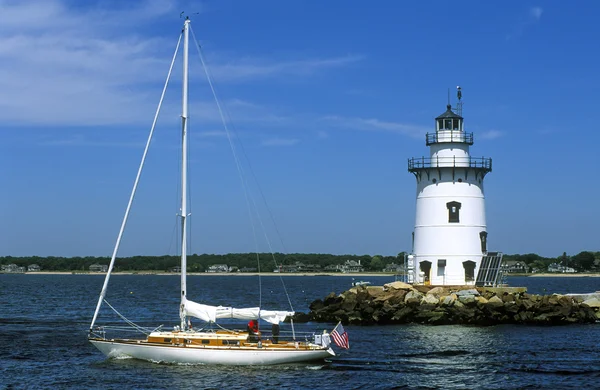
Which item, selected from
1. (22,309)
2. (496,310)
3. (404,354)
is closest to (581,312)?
(496,310)

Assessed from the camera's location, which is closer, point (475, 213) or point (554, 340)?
point (554, 340)

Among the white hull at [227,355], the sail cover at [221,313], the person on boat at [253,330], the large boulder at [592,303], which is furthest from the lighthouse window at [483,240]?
the person on boat at [253,330]

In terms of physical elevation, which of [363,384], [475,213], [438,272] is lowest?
[363,384]

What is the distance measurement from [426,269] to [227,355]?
71.0 feet

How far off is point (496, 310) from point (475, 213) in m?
6.75

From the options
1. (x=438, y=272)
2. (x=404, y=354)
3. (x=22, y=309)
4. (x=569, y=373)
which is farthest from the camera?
(x=22, y=309)

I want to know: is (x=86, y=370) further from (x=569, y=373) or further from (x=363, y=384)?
(x=569, y=373)

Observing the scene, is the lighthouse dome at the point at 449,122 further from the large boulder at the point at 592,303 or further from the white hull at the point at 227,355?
the white hull at the point at 227,355

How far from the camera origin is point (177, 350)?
99.4 feet

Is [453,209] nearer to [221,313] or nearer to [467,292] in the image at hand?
[467,292]

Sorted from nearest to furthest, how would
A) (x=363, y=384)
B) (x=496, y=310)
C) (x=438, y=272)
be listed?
(x=363, y=384), (x=496, y=310), (x=438, y=272)

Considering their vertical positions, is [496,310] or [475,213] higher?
[475,213]

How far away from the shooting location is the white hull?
30.1 meters

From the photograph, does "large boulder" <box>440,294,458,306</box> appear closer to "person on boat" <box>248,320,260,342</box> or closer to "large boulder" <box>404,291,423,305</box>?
"large boulder" <box>404,291,423,305</box>
